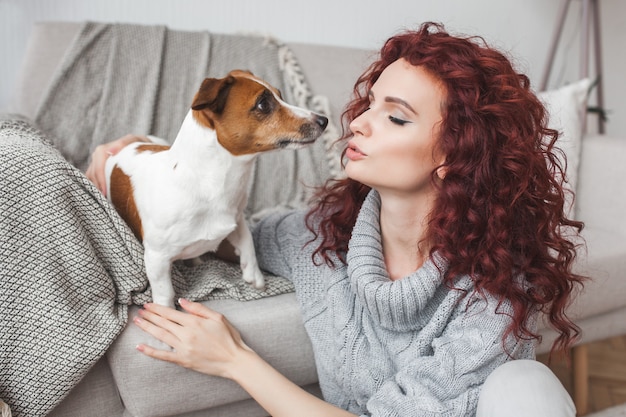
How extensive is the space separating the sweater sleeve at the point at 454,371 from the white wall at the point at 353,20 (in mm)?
802

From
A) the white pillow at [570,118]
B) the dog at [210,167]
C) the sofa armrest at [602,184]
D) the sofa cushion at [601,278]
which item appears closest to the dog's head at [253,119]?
the dog at [210,167]

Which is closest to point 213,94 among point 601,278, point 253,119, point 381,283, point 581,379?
point 253,119

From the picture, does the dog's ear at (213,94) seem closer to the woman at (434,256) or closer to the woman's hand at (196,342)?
the woman at (434,256)

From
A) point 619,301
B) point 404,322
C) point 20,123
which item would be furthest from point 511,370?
point 20,123

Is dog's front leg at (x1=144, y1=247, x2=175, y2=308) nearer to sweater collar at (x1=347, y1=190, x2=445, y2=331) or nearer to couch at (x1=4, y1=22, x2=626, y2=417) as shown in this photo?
couch at (x1=4, y1=22, x2=626, y2=417)

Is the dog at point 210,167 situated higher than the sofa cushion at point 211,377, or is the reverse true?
the dog at point 210,167

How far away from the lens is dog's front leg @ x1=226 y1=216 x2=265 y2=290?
4.09 ft

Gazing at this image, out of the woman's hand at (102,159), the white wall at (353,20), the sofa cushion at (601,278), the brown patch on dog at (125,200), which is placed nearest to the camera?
the brown patch on dog at (125,200)

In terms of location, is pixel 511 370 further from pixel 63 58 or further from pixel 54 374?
pixel 63 58

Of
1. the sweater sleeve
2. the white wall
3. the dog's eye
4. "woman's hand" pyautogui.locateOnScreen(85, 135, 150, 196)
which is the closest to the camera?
the sweater sleeve

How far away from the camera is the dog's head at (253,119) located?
1072 mm

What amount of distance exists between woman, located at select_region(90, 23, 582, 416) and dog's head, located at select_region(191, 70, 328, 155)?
0.10 meters

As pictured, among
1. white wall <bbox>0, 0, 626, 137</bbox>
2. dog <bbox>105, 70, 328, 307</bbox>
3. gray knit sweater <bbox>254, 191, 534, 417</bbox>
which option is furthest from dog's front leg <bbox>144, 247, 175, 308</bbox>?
white wall <bbox>0, 0, 626, 137</bbox>

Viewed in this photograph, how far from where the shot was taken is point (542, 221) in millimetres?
1105
